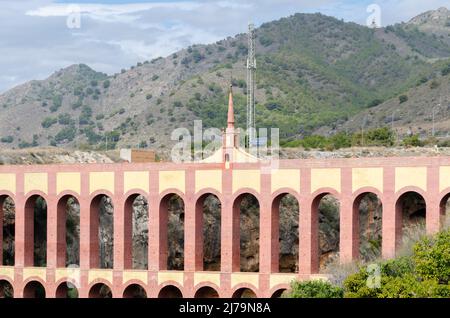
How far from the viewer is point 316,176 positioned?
74750mm

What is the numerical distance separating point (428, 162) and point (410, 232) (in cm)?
452

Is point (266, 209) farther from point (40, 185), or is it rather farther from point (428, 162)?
point (40, 185)

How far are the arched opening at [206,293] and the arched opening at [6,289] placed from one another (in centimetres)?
1497

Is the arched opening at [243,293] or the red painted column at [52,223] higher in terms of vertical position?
the red painted column at [52,223]

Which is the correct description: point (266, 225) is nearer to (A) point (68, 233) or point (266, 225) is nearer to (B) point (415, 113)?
(A) point (68, 233)

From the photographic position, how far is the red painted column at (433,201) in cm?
7012

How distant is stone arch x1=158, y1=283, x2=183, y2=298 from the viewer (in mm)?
79250

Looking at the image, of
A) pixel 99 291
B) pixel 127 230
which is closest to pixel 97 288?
pixel 99 291

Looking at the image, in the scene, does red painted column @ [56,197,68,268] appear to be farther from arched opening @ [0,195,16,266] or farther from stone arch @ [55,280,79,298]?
arched opening @ [0,195,16,266]

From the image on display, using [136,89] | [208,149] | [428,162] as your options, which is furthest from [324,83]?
[428,162]

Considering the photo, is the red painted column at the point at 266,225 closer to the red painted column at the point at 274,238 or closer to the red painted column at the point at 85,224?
the red painted column at the point at 274,238

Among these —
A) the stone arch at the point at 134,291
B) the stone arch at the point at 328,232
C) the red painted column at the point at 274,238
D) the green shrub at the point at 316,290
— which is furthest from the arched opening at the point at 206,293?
the green shrub at the point at 316,290

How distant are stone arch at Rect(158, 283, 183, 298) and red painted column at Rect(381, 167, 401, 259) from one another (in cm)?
1422

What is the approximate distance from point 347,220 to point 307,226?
9.29ft
